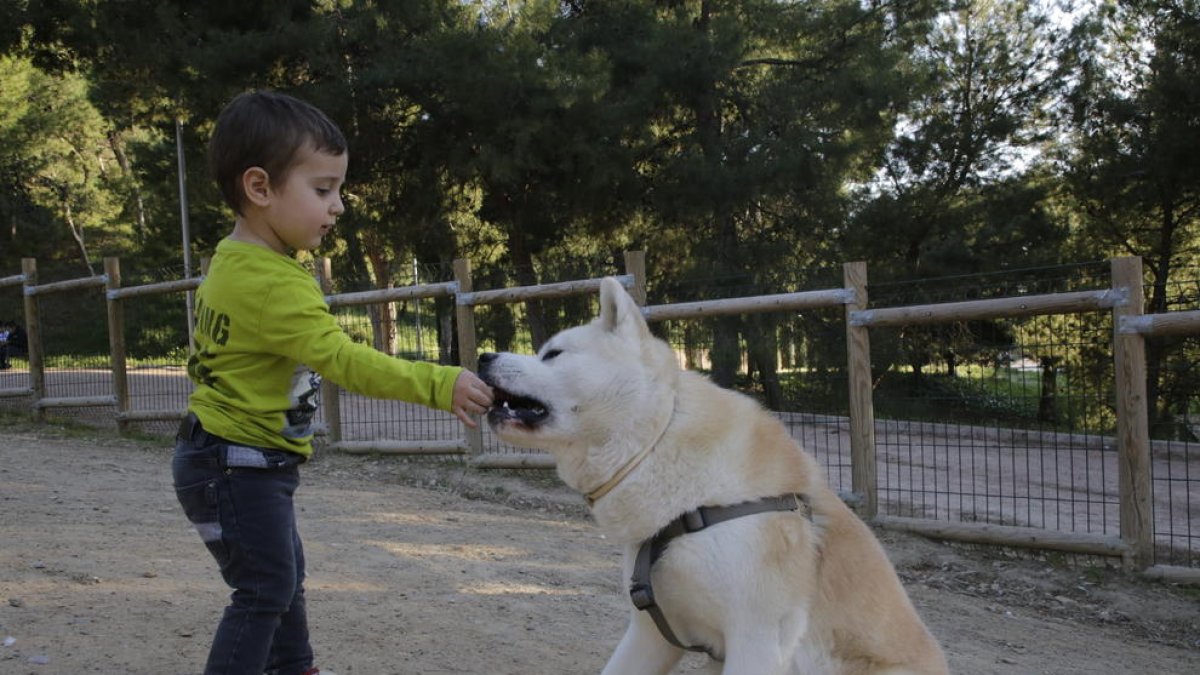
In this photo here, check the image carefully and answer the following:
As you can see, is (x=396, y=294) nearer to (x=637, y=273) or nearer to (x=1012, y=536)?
(x=637, y=273)

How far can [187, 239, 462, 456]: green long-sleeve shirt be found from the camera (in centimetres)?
249

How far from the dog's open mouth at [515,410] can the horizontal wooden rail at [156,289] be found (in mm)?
8440

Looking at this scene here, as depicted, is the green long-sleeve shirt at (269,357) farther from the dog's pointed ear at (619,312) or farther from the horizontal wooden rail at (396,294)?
the horizontal wooden rail at (396,294)

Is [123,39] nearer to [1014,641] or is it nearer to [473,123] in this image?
[473,123]

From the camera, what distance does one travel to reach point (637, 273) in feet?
25.4

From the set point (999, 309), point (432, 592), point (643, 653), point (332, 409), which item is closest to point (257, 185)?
point (643, 653)

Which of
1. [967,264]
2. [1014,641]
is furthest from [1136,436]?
[967,264]

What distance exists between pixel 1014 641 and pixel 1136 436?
1.68 metres

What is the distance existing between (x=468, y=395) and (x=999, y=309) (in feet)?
15.6

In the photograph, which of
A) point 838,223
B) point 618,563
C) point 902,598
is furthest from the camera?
point 838,223

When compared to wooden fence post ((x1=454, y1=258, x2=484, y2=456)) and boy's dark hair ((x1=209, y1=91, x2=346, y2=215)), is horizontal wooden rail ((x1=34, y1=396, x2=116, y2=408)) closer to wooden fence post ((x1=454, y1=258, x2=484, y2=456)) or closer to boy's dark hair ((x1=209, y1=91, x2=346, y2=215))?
wooden fence post ((x1=454, y1=258, x2=484, y2=456))

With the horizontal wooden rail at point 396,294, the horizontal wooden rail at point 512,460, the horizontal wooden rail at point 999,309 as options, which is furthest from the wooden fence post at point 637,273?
the horizontal wooden rail at point 396,294

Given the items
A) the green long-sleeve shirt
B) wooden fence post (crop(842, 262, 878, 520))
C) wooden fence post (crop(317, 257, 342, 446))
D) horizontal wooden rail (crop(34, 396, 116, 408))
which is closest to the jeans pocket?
the green long-sleeve shirt

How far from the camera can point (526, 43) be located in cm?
1284
